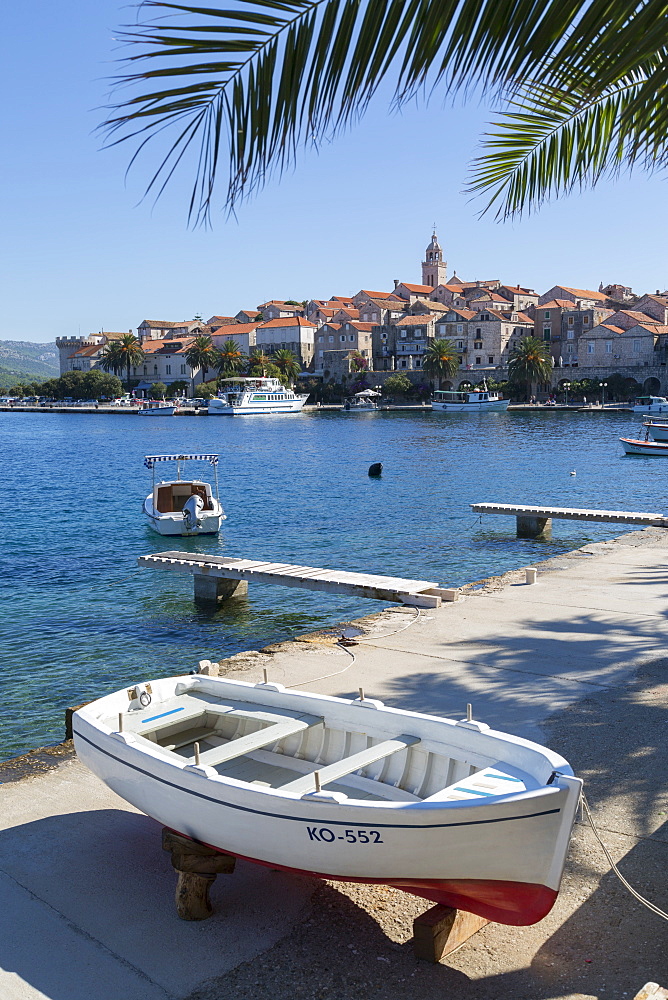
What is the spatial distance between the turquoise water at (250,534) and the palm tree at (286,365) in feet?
221

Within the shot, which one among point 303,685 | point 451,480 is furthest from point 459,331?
point 303,685

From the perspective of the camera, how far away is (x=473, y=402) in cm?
12094

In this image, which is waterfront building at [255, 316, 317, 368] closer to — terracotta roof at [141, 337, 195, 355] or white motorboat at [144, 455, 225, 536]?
terracotta roof at [141, 337, 195, 355]

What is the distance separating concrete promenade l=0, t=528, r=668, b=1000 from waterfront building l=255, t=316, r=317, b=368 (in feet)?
475

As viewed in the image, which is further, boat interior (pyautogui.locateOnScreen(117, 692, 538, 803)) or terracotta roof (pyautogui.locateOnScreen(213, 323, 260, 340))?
terracotta roof (pyautogui.locateOnScreen(213, 323, 260, 340))

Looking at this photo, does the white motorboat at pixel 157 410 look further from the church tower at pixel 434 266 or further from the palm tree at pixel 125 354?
the church tower at pixel 434 266

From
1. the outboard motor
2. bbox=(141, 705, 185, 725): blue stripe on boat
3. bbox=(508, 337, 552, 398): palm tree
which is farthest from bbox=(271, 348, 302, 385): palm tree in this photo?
bbox=(141, 705, 185, 725): blue stripe on boat

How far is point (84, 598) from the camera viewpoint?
20312 mm

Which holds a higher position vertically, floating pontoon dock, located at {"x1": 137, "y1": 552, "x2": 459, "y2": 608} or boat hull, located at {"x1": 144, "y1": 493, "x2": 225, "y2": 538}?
floating pontoon dock, located at {"x1": 137, "y1": 552, "x2": 459, "y2": 608}

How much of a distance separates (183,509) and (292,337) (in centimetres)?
12641

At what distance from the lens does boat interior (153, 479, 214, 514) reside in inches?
1197

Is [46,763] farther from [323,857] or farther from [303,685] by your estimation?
[323,857]

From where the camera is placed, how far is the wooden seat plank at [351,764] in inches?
223

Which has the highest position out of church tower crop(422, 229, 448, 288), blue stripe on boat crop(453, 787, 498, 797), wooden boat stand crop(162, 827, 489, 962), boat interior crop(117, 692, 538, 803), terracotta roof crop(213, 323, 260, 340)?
church tower crop(422, 229, 448, 288)
